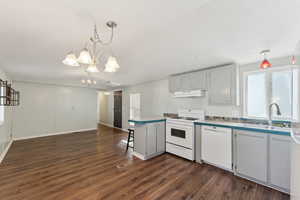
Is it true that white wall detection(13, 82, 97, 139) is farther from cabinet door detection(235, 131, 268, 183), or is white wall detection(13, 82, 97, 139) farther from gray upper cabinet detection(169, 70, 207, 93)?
cabinet door detection(235, 131, 268, 183)

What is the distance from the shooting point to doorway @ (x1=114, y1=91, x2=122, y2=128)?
675 cm

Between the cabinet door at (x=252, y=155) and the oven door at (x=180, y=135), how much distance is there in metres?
0.93

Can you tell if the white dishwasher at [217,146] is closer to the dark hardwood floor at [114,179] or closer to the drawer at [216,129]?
the drawer at [216,129]

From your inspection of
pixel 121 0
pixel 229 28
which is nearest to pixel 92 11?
pixel 121 0

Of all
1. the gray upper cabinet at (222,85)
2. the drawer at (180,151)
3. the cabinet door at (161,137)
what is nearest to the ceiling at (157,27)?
the gray upper cabinet at (222,85)

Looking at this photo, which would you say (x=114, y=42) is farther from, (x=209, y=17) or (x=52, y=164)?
(x=52, y=164)

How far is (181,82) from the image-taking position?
3688 mm

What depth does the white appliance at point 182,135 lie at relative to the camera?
301 centimetres

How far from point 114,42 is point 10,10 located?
3.53ft

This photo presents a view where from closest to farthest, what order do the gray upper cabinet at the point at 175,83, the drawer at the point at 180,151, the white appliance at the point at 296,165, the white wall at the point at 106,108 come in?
the white appliance at the point at 296,165, the drawer at the point at 180,151, the gray upper cabinet at the point at 175,83, the white wall at the point at 106,108

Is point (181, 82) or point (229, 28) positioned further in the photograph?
point (181, 82)

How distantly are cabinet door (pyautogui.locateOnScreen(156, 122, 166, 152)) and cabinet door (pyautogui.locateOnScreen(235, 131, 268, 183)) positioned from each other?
5.70 ft

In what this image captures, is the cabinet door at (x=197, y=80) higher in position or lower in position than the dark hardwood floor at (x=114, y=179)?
higher

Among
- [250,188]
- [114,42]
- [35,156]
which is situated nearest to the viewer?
[114,42]
